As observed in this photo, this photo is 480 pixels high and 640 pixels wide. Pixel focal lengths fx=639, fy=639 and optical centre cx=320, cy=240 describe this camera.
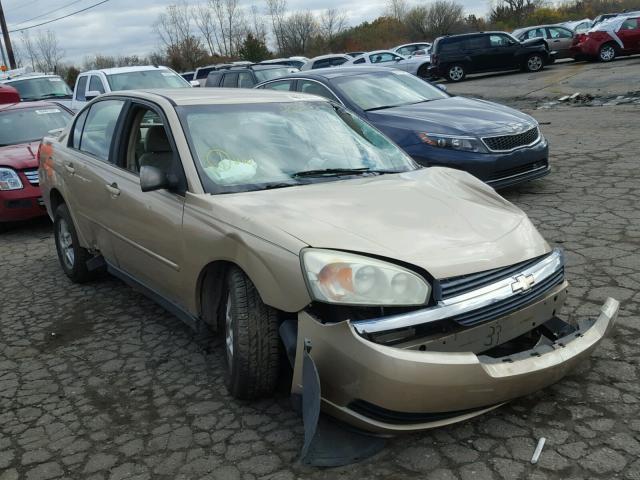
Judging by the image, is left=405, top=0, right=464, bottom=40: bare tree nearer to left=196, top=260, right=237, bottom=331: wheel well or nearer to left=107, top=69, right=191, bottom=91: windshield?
left=107, top=69, right=191, bottom=91: windshield

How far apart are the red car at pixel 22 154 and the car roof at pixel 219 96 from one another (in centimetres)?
358

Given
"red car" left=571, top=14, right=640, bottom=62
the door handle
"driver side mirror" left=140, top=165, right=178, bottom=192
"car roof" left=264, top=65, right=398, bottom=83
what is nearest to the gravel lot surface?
the door handle

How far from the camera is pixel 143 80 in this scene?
42.5 ft

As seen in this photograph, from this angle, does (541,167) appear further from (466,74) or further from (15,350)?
(466,74)

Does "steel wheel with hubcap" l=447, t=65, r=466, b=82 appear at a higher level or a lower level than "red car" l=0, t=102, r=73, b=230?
lower

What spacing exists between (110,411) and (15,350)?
4.32 ft

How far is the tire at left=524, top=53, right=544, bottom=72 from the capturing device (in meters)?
23.0

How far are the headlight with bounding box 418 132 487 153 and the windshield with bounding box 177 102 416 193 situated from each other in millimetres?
2561

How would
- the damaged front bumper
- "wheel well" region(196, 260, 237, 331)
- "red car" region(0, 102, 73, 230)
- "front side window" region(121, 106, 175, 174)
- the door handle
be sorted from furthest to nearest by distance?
"red car" region(0, 102, 73, 230) < the door handle < "front side window" region(121, 106, 175, 174) < "wheel well" region(196, 260, 237, 331) < the damaged front bumper

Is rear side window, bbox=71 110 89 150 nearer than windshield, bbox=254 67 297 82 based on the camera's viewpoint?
Yes

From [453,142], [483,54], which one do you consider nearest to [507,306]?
[453,142]

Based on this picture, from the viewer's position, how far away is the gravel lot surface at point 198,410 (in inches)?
107

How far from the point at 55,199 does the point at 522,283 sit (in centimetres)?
425

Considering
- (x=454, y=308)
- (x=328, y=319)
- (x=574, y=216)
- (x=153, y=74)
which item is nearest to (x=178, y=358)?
(x=328, y=319)
